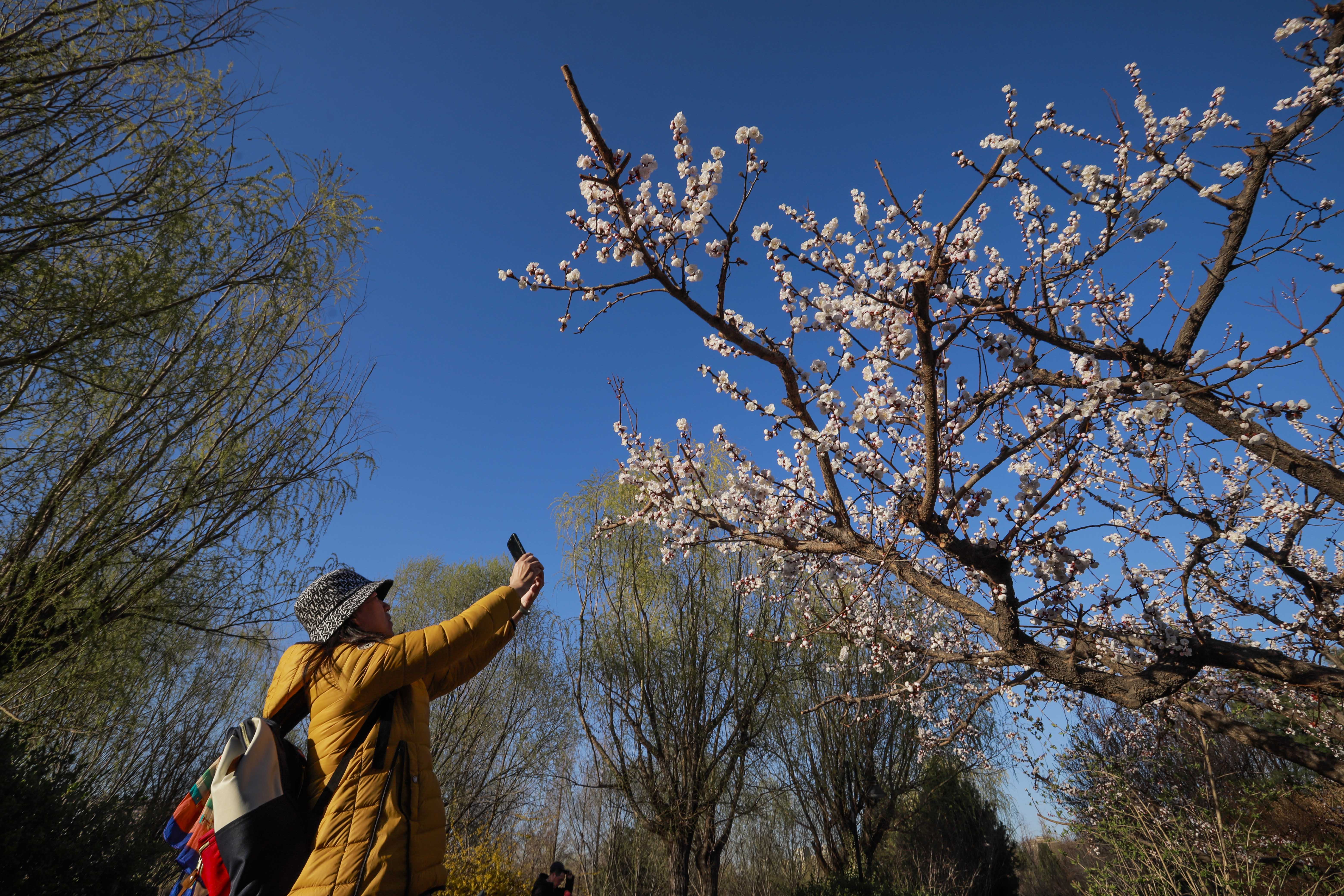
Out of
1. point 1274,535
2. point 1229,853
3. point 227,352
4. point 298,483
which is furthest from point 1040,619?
point 227,352

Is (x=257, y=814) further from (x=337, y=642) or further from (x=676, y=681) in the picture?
(x=676, y=681)

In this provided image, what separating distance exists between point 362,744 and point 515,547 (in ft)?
2.80

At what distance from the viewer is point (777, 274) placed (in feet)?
11.0

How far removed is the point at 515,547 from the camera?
237 centimetres

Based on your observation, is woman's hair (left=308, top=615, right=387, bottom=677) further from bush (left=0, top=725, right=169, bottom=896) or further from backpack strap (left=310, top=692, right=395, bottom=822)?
bush (left=0, top=725, right=169, bottom=896)

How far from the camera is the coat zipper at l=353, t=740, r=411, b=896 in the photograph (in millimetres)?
1506

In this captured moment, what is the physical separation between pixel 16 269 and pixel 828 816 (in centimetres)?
1120

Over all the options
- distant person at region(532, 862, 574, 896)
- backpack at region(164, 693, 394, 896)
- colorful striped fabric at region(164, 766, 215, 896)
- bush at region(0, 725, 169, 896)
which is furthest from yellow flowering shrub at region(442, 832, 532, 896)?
backpack at region(164, 693, 394, 896)

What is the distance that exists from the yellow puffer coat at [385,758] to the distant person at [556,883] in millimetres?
5459

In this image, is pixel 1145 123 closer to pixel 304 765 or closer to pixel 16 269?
pixel 304 765

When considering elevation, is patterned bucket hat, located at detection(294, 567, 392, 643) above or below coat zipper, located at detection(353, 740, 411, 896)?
above

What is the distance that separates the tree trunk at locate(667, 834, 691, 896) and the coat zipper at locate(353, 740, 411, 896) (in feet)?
17.9

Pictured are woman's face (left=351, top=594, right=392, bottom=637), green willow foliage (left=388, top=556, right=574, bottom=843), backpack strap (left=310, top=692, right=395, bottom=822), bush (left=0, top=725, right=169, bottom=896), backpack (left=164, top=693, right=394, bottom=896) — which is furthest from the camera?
green willow foliage (left=388, top=556, right=574, bottom=843)

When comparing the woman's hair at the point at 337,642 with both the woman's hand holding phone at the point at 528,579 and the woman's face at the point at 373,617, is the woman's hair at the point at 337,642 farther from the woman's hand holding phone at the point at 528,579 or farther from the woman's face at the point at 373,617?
the woman's hand holding phone at the point at 528,579
